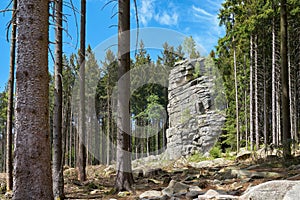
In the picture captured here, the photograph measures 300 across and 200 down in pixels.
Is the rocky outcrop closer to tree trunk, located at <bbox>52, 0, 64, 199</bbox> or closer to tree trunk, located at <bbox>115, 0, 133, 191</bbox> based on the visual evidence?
tree trunk, located at <bbox>115, 0, 133, 191</bbox>

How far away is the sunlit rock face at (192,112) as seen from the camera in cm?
2402

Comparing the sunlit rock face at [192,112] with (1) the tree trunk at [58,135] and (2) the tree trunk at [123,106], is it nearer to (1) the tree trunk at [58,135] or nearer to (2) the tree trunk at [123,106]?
(2) the tree trunk at [123,106]

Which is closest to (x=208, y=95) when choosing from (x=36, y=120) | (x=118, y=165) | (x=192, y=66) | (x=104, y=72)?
(x=192, y=66)

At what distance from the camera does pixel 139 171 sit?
12.2m

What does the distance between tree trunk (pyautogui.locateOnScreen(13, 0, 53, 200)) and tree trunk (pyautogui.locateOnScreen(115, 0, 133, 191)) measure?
13.4ft

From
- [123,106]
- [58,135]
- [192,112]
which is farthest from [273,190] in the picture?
[192,112]

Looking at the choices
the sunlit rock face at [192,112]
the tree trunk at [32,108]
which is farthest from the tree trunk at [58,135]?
the sunlit rock face at [192,112]

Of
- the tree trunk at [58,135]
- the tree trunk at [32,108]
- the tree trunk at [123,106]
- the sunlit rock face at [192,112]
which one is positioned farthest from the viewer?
the sunlit rock face at [192,112]

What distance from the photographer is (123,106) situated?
23.5 ft

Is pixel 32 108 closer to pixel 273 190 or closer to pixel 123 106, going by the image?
pixel 273 190

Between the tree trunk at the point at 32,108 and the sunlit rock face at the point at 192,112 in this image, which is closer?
the tree trunk at the point at 32,108

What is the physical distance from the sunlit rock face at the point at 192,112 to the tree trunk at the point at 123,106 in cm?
1712

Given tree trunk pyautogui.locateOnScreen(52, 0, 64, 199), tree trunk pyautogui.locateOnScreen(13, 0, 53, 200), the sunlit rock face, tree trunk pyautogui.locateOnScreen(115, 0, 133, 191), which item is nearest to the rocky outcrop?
tree trunk pyautogui.locateOnScreen(13, 0, 53, 200)

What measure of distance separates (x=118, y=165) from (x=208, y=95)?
18744 mm
